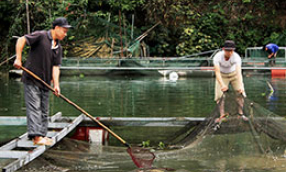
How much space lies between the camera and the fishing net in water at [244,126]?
6.50 meters

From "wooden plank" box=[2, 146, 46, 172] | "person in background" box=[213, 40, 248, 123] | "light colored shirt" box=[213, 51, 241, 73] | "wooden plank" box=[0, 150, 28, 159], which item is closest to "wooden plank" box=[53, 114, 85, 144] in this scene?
"wooden plank" box=[2, 146, 46, 172]

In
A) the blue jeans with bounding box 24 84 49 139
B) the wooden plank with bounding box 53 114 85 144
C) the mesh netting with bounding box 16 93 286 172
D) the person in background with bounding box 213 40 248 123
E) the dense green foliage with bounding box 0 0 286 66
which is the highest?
the dense green foliage with bounding box 0 0 286 66

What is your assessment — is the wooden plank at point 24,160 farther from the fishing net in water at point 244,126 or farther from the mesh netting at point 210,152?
the fishing net in water at point 244,126

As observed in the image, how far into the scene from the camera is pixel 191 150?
246 inches

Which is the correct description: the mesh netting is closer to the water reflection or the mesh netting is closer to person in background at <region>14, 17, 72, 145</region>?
person in background at <region>14, 17, 72, 145</region>

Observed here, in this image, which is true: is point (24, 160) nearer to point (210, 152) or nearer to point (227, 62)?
point (210, 152)

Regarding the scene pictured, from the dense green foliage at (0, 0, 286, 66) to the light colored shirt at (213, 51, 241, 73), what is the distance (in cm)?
1988

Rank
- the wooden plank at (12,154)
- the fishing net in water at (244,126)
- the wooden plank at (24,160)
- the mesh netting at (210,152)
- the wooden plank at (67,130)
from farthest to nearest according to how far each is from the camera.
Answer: the fishing net in water at (244,126) → the wooden plank at (67,130) → the mesh netting at (210,152) → the wooden plank at (12,154) → the wooden plank at (24,160)

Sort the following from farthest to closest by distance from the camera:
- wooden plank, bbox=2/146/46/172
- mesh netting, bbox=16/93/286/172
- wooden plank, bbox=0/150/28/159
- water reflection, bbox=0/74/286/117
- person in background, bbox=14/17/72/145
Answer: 1. water reflection, bbox=0/74/286/117
2. mesh netting, bbox=16/93/286/172
3. person in background, bbox=14/17/72/145
4. wooden plank, bbox=0/150/28/159
5. wooden plank, bbox=2/146/46/172

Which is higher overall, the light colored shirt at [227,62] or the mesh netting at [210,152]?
the light colored shirt at [227,62]

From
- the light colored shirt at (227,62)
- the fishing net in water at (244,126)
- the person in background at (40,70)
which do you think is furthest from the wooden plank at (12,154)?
the light colored shirt at (227,62)

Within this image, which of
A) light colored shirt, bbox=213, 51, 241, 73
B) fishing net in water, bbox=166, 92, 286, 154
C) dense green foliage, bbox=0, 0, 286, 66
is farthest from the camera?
dense green foliage, bbox=0, 0, 286, 66

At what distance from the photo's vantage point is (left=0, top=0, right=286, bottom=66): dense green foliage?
28516 millimetres

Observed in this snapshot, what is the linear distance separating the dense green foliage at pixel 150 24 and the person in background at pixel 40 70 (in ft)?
72.2
